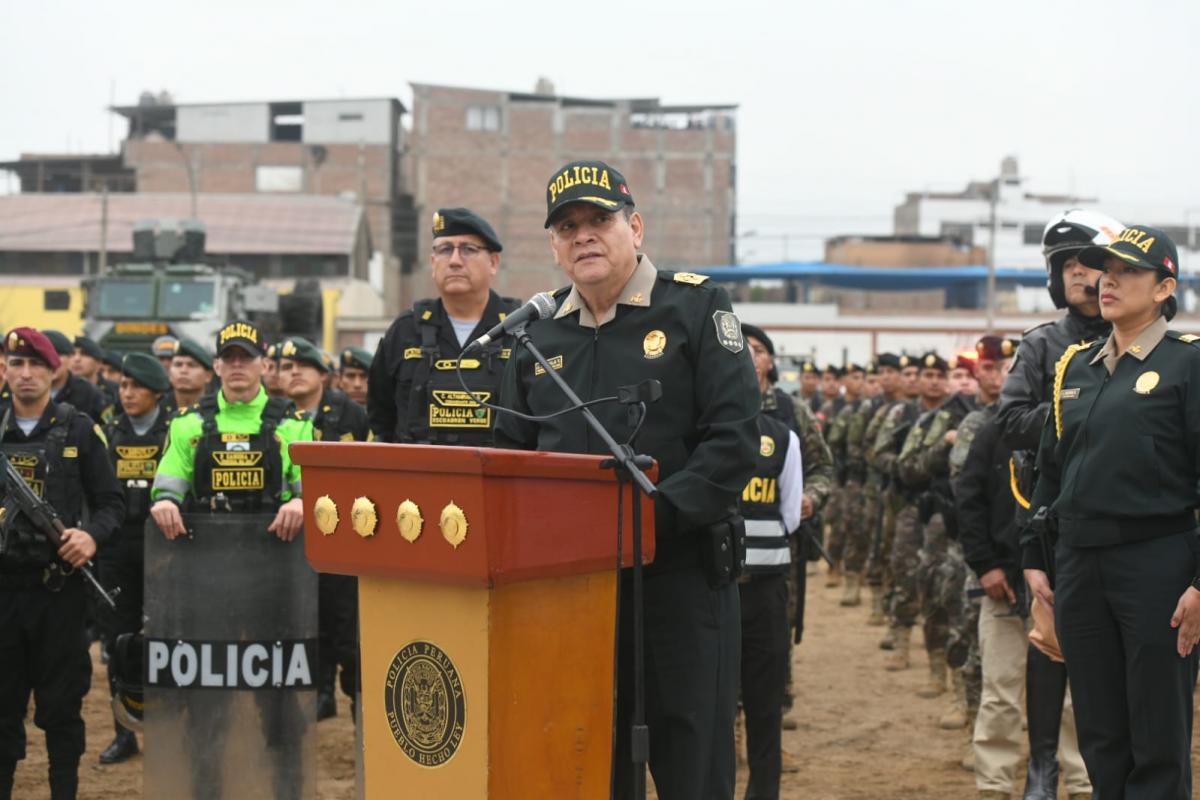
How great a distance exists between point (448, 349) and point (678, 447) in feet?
8.72

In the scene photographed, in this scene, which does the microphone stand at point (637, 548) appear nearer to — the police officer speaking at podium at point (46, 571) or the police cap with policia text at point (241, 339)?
the police officer speaking at podium at point (46, 571)

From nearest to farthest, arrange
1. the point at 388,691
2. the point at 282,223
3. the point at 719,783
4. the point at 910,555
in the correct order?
the point at 388,691
the point at 719,783
the point at 910,555
the point at 282,223

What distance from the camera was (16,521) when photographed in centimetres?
629

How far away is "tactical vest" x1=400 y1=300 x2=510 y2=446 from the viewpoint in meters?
6.32

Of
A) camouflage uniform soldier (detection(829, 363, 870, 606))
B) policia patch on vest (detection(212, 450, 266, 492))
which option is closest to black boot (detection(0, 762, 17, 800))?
policia patch on vest (detection(212, 450, 266, 492))

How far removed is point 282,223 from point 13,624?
52101 millimetres

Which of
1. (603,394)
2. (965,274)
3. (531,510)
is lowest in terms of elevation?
(531,510)

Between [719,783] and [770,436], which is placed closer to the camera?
[719,783]

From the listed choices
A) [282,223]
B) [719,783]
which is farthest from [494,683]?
[282,223]

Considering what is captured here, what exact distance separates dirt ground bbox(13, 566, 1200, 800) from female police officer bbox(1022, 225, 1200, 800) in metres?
2.73

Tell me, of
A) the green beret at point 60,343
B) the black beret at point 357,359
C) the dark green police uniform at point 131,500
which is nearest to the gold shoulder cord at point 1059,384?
the dark green police uniform at point 131,500

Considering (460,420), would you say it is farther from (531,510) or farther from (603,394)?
(531,510)

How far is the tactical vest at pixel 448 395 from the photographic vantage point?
20.7ft

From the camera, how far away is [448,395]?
637 cm
